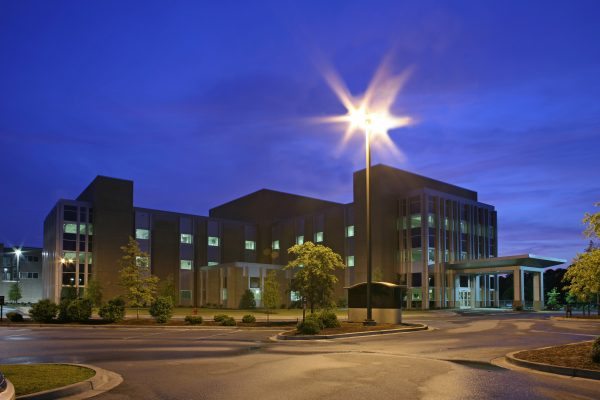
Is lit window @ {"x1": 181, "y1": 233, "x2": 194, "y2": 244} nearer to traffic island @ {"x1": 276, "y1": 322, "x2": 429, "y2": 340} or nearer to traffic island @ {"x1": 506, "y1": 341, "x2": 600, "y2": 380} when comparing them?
traffic island @ {"x1": 276, "y1": 322, "x2": 429, "y2": 340}

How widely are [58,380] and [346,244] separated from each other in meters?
64.7

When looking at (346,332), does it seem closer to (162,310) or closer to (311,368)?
(311,368)

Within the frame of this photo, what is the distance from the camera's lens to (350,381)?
37.0ft

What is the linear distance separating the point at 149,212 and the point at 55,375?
227 ft

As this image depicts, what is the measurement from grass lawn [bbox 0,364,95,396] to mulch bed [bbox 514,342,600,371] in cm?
1066

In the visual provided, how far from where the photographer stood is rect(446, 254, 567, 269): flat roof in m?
61.0

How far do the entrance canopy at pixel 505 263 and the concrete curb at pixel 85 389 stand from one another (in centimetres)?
5621

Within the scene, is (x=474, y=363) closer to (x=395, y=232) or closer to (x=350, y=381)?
(x=350, y=381)

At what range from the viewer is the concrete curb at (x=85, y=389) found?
372 inches

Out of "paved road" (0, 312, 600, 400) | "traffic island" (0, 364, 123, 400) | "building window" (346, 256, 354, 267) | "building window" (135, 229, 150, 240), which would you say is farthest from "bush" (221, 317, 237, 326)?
"building window" (135, 229, 150, 240)

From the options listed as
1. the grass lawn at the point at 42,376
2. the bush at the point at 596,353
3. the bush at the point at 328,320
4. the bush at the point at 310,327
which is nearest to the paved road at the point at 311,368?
the grass lawn at the point at 42,376

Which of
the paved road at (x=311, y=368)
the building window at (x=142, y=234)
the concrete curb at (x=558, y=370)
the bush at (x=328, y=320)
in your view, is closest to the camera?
the paved road at (x=311, y=368)

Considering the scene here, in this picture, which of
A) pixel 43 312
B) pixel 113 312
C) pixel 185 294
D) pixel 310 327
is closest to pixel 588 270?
pixel 310 327

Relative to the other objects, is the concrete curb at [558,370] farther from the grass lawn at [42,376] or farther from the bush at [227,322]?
the bush at [227,322]
